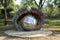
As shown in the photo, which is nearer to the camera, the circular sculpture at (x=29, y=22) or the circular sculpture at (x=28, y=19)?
the circular sculpture at (x=29, y=22)

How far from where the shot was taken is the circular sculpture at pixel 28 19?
1054cm

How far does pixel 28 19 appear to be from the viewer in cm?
1060

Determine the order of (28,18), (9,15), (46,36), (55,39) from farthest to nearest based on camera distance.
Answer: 1. (9,15)
2. (28,18)
3. (46,36)
4. (55,39)

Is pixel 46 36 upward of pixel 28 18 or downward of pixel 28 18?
downward

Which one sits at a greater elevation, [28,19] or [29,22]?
[28,19]

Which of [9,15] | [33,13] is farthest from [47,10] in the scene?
[33,13]

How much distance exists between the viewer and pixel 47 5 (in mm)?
26750

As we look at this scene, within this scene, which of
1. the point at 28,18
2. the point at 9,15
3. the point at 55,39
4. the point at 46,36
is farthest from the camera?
the point at 9,15

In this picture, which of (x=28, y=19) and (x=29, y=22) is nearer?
(x=29, y=22)

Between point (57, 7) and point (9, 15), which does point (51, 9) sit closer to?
point (57, 7)

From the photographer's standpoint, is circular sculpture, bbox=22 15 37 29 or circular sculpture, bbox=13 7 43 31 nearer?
circular sculpture, bbox=22 15 37 29

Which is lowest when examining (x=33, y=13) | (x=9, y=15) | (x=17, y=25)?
(x=9, y=15)

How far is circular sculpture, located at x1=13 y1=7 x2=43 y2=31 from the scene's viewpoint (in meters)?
10.5

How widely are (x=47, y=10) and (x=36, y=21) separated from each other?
55.1 ft
